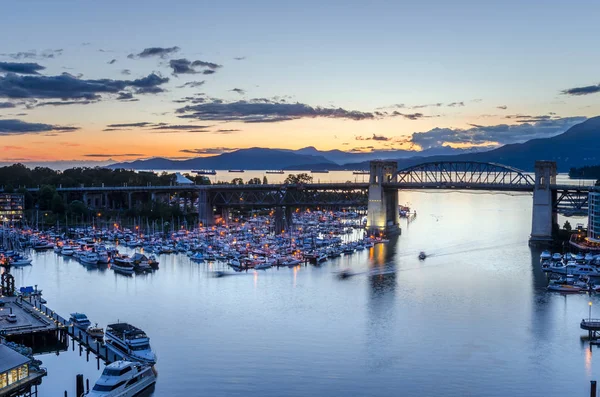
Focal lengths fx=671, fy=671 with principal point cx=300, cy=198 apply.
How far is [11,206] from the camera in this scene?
193 feet

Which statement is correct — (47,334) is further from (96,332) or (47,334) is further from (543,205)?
(543,205)

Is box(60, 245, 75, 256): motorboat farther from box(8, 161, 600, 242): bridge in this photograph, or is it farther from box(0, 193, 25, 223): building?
box(8, 161, 600, 242): bridge

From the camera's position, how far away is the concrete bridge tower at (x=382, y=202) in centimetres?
5422

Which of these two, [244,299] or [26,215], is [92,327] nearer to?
[244,299]

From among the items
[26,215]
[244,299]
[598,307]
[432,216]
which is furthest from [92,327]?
[432,216]

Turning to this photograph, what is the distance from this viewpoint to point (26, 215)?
57.5 metres

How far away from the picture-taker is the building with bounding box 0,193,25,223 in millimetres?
56531

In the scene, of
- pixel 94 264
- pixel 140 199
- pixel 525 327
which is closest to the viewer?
pixel 525 327

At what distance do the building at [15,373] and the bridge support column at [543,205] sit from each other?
3720 cm

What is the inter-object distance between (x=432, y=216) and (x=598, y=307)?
2100 inches

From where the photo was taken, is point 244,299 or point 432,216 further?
point 432,216

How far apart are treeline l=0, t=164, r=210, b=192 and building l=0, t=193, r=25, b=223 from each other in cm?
631

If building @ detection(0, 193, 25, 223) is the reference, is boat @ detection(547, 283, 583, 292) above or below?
below

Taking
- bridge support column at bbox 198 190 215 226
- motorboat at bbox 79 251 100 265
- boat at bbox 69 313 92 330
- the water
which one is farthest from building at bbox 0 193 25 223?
boat at bbox 69 313 92 330
